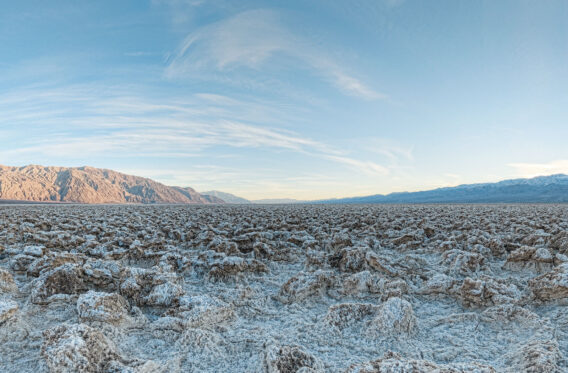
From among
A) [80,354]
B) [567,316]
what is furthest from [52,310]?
[567,316]

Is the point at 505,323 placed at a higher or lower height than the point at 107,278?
lower

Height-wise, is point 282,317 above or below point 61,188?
below

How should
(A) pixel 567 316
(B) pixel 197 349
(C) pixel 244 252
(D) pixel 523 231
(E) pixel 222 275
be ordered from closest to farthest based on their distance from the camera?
(B) pixel 197 349
(A) pixel 567 316
(E) pixel 222 275
(C) pixel 244 252
(D) pixel 523 231

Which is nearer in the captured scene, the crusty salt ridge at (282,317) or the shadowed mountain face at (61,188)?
the crusty salt ridge at (282,317)

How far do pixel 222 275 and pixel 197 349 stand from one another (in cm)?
181

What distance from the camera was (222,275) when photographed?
3.91 meters

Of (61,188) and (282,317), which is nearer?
(282,317)

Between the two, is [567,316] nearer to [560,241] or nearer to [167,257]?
[560,241]

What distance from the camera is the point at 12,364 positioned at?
1840 millimetres

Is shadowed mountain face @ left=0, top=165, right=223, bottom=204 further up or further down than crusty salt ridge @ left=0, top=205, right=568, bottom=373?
further up

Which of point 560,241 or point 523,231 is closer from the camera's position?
point 560,241

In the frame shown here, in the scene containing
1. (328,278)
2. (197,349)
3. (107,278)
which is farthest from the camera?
(328,278)

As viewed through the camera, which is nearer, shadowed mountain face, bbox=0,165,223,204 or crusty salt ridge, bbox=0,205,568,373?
crusty salt ridge, bbox=0,205,568,373

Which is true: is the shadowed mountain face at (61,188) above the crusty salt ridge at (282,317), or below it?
above
